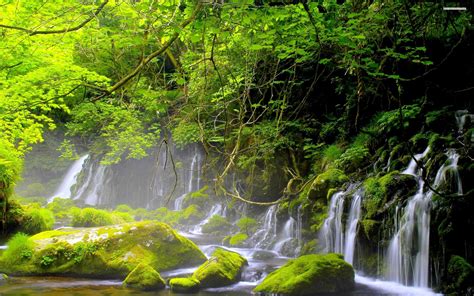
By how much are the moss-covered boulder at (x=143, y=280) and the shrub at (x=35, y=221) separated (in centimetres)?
421

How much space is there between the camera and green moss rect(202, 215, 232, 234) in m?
13.2

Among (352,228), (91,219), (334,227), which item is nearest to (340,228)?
(334,227)

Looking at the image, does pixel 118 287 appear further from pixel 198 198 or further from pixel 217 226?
pixel 198 198

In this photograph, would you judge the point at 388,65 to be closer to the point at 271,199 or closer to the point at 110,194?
the point at 271,199

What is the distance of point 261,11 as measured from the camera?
318 centimetres

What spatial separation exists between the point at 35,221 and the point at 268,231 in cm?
598

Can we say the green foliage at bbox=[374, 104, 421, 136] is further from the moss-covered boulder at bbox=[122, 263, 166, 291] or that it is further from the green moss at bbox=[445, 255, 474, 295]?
the moss-covered boulder at bbox=[122, 263, 166, 291]

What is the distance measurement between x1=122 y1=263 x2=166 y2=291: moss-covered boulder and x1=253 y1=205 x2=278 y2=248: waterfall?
4.16m

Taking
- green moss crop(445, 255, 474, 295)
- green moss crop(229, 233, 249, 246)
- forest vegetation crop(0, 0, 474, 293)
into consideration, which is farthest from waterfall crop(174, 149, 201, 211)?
green moss crop(445, 255, 474, 295)

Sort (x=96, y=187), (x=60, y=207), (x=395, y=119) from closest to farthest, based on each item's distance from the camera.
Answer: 1. (x=395, y=119)
2. (x=60, y=207)
3. (x=96, y=187)

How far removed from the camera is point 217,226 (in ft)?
43.5

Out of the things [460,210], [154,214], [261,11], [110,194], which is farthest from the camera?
[110,194]

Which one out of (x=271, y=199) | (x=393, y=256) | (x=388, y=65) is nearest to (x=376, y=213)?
(x=393, y=256)

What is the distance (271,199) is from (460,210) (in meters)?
6.88
